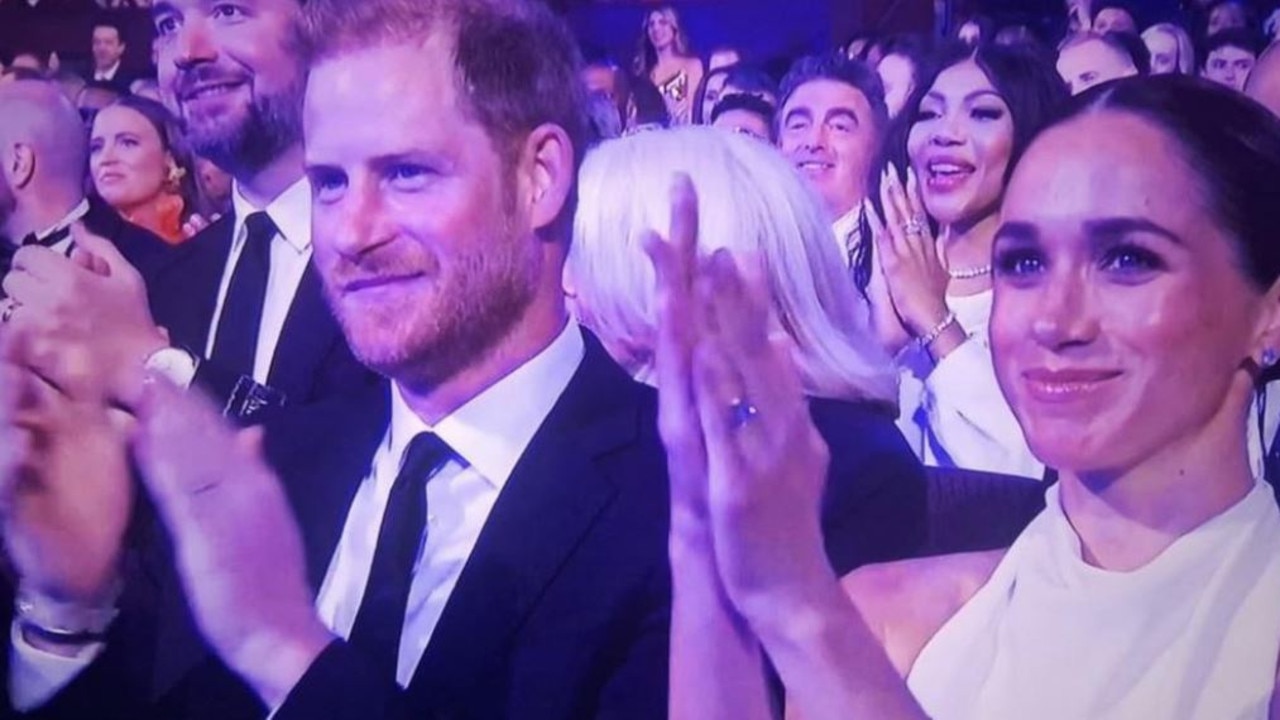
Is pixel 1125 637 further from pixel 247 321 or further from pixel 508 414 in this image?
pixel 247 321

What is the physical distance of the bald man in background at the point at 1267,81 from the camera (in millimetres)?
1821

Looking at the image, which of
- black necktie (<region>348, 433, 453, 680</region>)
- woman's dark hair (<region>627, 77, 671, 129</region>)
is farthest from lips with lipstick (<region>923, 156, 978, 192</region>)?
black necktie (<region>348, 433, 453, 680</region>)

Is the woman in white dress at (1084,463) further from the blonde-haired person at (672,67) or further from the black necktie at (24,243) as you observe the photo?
the black necktie at (24,243)

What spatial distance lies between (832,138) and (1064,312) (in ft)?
Result: 1.20

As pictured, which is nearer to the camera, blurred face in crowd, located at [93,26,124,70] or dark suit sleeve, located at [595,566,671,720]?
dark suit sleeve, located at [595,566,671,720]

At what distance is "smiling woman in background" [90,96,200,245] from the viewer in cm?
211

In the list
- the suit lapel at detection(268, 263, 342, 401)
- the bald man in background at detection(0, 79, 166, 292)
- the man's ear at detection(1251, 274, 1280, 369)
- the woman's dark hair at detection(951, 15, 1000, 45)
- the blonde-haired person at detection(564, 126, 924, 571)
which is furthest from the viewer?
the bald man in background at detection(0, 79, 166, 292)

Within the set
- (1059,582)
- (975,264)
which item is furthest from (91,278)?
(1059,582)

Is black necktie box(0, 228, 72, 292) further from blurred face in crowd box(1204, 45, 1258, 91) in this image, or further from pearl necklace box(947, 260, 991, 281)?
blurred face in crowd box(1204, 45, 1258, 91)


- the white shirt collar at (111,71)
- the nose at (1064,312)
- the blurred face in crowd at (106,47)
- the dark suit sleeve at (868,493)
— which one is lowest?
the dark suit sleeve at (868,493)

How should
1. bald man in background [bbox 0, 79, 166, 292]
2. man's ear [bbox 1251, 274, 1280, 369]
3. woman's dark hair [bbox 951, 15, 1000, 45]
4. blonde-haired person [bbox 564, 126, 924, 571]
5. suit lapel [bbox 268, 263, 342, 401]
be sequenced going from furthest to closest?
bald man in background [bbox 0, 79, 166, 292] < suit lapel [bbox 268, 263, 342, 401] < woman's dark hair [bbox 951, 15, 1000, 45] < blonde-haired person [bbox 564, 126, 924, 571] < man's ear [bbox 1251, 274, 1280, 369]

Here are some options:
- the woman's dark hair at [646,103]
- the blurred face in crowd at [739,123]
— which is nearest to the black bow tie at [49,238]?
the woman's dark hair at [646,103]

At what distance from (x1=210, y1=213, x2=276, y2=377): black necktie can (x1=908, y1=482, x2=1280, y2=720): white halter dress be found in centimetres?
96

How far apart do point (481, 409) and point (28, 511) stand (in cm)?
65
